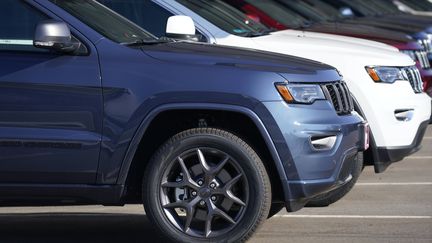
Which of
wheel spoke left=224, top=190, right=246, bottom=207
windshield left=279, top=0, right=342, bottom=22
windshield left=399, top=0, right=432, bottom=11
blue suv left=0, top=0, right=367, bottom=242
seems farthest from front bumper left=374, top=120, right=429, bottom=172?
windshield left=399, top=0, right=432, bottom=11

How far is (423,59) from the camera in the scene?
41.5ft

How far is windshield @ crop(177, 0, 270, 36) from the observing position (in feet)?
31.4

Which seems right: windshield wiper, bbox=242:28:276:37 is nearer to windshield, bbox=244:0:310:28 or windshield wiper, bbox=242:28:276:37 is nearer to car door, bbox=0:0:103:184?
windshield, bbox=244:0:310:28

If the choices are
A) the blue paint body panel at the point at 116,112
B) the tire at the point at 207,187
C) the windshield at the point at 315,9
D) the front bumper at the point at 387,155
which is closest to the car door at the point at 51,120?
the blue paint body panel at the point at 116,112

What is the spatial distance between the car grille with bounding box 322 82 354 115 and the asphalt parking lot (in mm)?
906

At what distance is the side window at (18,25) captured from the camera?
6508 millimetres

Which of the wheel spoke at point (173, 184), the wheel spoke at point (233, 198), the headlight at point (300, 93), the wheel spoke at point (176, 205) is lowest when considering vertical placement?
the wheel spoke at point (176, 205)

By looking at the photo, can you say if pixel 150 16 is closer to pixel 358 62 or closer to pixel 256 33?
pixel 256 33

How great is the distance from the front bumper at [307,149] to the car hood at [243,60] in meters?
0.21

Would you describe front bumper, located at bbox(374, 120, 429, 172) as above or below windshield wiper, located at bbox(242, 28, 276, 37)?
below

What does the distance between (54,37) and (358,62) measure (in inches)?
131

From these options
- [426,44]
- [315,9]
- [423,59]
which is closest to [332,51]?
[423,59]

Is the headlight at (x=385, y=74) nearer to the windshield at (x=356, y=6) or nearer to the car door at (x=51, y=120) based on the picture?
the car door at (x=51, y=120)

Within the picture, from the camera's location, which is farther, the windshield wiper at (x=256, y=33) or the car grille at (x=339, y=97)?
the windshield wiper at (x=256, y=33)
